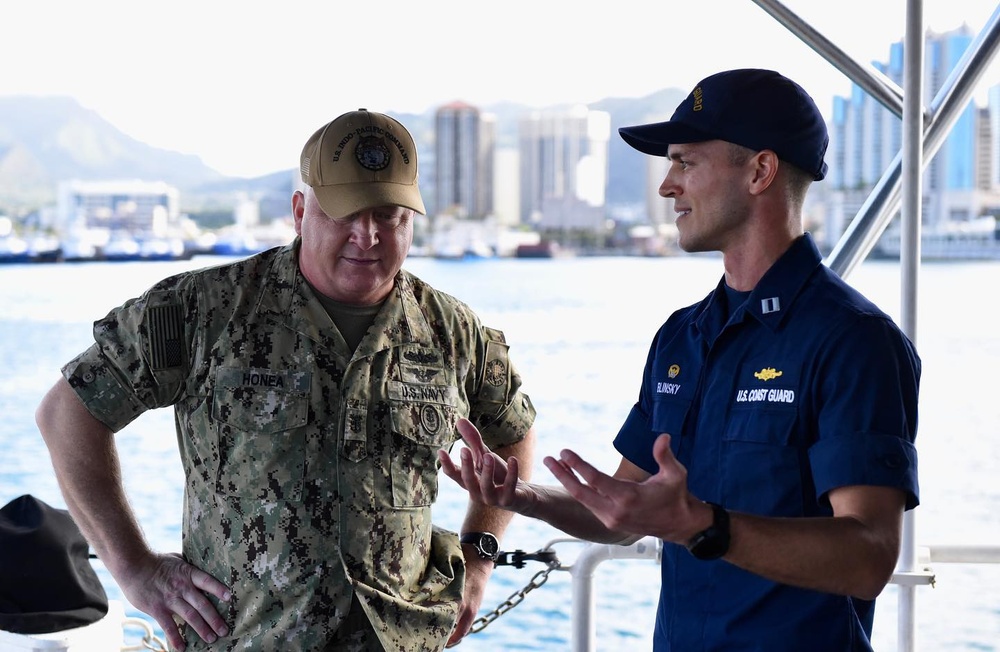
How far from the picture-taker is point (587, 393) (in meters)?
26.7

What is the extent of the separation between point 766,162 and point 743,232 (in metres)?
0.12

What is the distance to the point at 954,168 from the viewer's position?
45.2 meters

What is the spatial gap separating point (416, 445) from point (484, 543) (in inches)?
14.0

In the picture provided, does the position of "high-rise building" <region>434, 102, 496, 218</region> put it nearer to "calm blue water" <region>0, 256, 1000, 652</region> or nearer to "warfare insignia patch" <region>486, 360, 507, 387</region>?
"calm blue water" <region>0, 256, 1000, 652</region>

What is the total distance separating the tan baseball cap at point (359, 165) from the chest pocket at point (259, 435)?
349 mm

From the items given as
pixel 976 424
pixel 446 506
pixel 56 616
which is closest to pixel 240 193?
pixel 446 506

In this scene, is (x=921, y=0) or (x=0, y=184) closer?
(x=921, y=0)

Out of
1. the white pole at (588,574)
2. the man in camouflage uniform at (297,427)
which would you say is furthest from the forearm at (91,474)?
the white pole at (588,574)

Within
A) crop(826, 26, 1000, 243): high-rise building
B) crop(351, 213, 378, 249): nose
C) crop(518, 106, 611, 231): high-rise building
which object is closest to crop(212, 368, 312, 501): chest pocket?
crop(351, 213, 378, 249): nose

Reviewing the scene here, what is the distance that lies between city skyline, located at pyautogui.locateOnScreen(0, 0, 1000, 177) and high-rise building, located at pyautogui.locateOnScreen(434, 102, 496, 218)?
17.3ft

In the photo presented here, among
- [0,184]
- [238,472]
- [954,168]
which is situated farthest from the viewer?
[0,184]

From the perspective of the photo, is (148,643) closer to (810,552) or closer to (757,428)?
(757,428)

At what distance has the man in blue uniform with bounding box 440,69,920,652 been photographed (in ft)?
4.81

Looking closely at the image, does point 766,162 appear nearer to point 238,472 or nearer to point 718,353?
point 718,353
